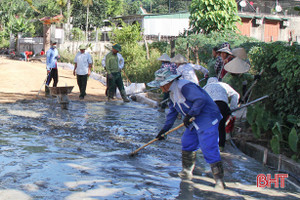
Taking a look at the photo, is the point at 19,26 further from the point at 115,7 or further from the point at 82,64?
the point at 82,64

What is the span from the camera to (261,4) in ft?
129

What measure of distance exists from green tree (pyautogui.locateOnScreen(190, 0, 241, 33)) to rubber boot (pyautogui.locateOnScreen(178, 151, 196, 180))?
10.3 m

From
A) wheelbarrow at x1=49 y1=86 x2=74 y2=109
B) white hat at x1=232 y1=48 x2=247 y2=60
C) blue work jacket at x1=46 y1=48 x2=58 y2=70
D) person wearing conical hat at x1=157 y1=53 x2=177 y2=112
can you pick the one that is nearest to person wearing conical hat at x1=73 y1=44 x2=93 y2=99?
blue work jacket at x1=46 y1=48 x2=58 y2=70

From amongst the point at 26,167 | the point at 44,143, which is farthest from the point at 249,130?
the point at 26,167

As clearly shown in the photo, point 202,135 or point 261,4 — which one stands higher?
point 261,4

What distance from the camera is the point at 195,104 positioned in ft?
16.8

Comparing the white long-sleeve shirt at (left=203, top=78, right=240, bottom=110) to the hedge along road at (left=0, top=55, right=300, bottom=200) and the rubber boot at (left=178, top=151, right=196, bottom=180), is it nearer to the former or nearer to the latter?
the hedge along road at (left=0, top=55, right=300, bottom=200)

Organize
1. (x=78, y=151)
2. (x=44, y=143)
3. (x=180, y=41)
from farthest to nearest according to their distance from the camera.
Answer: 1. (x=180, y=41)
2. (x=44, y=143)
3. (x=78, y=151)

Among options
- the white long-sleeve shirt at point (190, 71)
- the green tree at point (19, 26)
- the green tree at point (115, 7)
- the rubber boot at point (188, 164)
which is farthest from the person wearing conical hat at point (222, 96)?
the green tree at point (115, 7)

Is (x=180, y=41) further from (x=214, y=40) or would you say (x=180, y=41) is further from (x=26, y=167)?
(x=26, y=167)

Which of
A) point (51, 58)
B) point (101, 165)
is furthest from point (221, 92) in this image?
point (51, 58)

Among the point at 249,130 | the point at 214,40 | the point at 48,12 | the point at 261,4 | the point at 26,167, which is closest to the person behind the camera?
the point at 26,167

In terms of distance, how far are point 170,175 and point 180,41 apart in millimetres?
9899

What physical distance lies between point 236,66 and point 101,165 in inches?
129
